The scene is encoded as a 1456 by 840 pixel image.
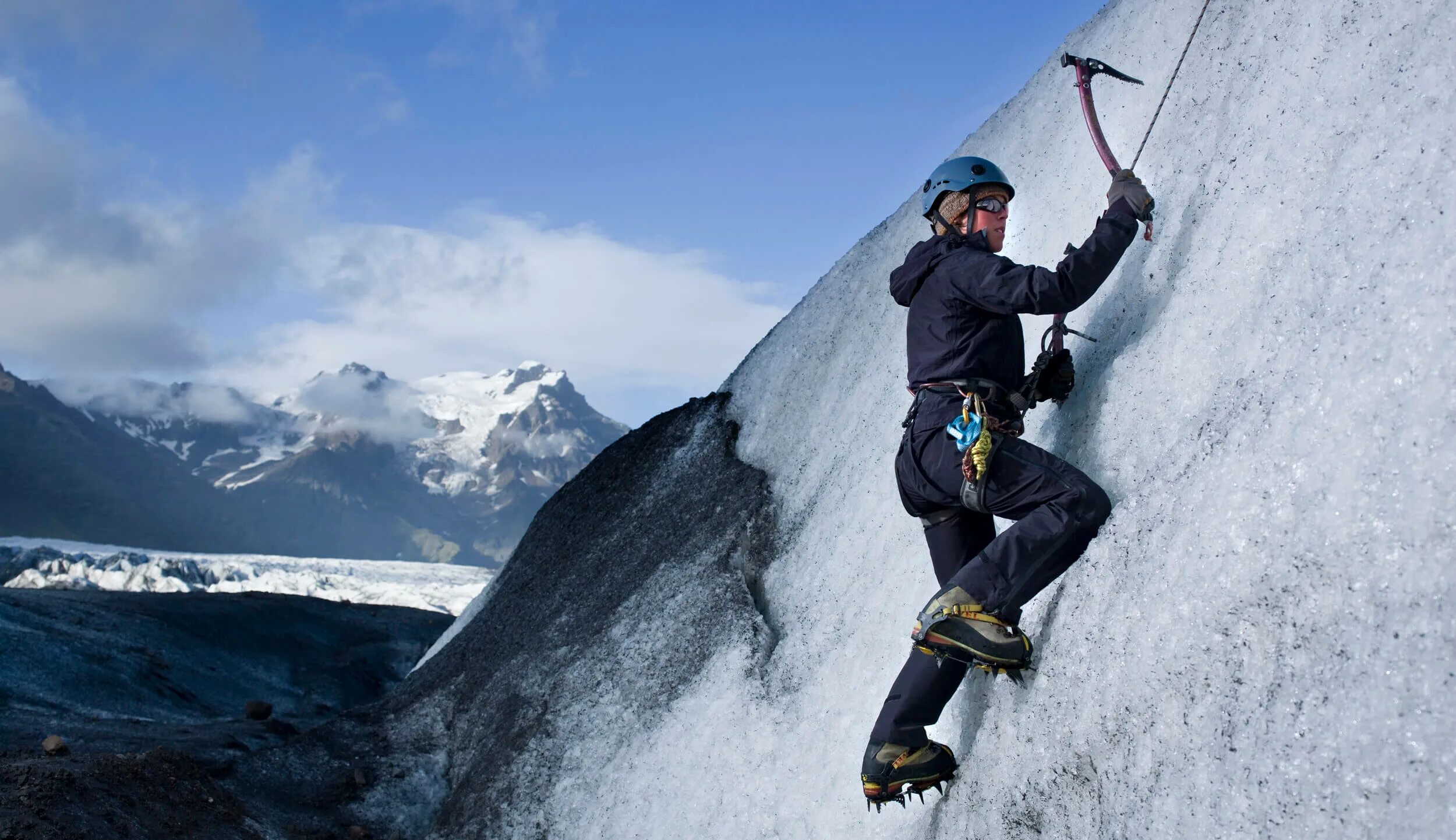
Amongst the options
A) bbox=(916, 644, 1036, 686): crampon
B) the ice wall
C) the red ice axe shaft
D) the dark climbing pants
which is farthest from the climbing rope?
bbox=(916, 644, 1036, 686): crampon

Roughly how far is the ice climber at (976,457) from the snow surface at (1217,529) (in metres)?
0.40

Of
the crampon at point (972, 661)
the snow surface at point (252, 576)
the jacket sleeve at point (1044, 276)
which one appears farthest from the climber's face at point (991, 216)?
the snow surface at point (252, 576)

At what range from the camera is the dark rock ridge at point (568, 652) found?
12.7 m

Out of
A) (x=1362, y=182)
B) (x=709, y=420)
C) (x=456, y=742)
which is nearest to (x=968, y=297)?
(x=1362, y=182)

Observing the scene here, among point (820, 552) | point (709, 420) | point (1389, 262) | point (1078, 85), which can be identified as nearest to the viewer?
point (1389, 262)

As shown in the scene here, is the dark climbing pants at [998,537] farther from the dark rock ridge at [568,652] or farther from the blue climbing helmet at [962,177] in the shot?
the dark rock ridge at [568,652]

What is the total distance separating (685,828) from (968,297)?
6167 millimetres

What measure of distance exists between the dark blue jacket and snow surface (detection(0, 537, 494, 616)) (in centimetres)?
11588

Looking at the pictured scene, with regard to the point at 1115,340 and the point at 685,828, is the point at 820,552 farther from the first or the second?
the point at 1115,340

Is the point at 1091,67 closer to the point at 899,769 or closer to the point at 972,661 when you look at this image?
the point at 972,661

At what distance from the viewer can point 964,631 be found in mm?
6371

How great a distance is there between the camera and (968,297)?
7.00 metres

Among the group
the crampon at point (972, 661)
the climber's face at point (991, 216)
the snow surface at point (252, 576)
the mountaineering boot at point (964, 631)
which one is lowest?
the snow surface at point (252, 576)

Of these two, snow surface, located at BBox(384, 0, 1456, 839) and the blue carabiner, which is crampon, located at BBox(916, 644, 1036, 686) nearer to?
snow surface, located at BBox(384, 0, 1456, 839)
